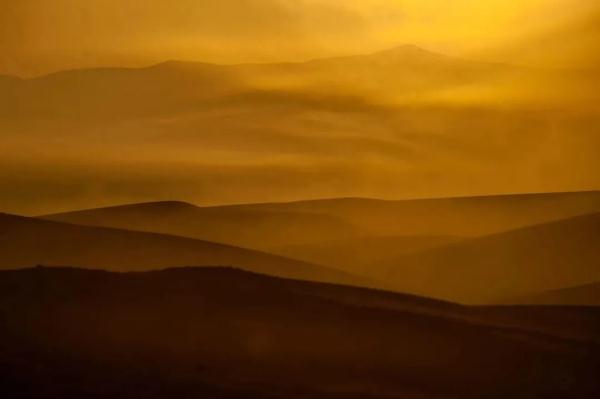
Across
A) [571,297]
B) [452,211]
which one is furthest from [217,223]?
[571,297]

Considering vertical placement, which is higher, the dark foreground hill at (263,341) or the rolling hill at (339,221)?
the rolling hill at (339,221)

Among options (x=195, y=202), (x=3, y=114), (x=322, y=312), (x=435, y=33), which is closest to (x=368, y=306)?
(x=322, y=312)

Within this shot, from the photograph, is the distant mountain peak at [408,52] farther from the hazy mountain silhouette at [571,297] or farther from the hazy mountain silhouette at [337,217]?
the hazy mountain silhouette at [571,297]

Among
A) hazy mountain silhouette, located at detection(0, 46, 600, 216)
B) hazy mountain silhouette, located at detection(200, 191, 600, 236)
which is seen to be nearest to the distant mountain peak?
hazy mountain silhouette, located at detection(0, 46, 600, 216)

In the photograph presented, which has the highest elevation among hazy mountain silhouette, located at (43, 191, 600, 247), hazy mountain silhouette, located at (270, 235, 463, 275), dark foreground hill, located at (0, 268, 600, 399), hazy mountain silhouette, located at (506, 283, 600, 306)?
hazy mountain silhouette, located at (43, 191, 600, 247)

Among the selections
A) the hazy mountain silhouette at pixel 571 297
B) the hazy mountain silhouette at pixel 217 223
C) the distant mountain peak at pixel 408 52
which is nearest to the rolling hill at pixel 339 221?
the hazy mountain silhouette at pixel 217 223

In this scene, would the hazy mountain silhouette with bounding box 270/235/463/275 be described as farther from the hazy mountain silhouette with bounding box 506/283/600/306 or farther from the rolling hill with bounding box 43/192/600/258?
the hazy mountain silhouette with bounding box 506/283/600/306
